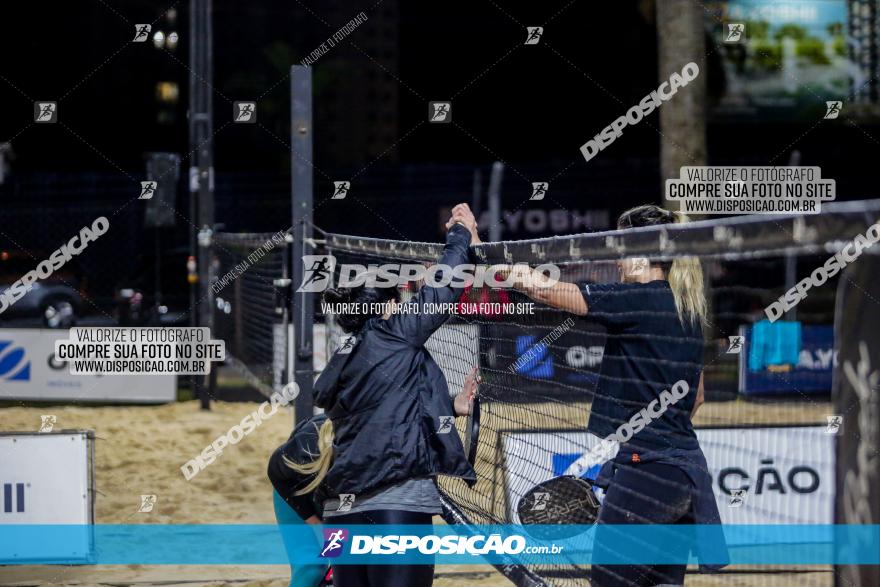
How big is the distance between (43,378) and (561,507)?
32.6 feet

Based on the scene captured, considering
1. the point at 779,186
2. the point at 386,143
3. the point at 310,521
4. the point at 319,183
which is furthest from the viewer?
the point at 386,143

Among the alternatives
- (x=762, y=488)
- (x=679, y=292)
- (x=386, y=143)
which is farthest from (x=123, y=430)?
(x=386, y=143)

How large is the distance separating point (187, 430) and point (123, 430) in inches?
26.3

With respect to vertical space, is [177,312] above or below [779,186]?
→ below

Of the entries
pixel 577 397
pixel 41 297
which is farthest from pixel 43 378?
pixel 577 397

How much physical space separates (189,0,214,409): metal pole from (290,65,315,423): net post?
6.19 meters

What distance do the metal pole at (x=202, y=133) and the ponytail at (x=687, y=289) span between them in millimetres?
9936

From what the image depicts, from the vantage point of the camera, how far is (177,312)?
1577 cm

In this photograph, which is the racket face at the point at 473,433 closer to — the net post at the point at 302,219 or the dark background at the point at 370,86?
the net post at the point at 302,219

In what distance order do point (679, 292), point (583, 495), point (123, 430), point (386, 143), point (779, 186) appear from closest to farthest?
1. point (679, 292)
2. point (583, 495)
3. point (123, 430)
4. point (779, 186)
5. point (386, 143)

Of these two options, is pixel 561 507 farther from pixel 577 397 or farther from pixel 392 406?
pixel 577 397

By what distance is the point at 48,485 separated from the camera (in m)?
6.93

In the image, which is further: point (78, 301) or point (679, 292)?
point (78, 301)

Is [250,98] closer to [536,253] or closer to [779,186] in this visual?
[779,186]
